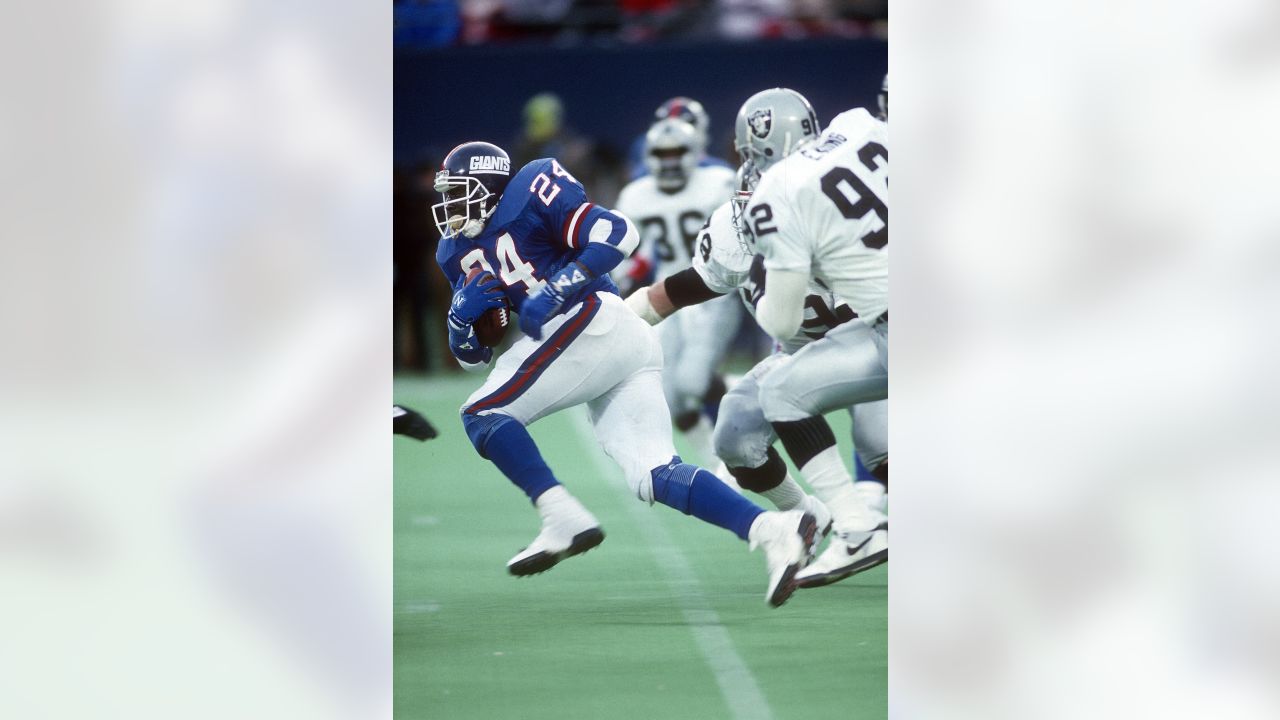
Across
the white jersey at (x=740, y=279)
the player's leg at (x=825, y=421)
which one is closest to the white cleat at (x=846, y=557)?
the player's leg at (x=825, y=421)

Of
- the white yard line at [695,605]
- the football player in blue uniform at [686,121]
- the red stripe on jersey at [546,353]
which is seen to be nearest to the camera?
the white yard line at [695,605]

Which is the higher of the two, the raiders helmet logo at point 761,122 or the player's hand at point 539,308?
the raiders helmet logo at point 761,122

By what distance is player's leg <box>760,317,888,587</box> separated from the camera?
2699 millimetres

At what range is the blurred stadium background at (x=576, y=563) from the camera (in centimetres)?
248

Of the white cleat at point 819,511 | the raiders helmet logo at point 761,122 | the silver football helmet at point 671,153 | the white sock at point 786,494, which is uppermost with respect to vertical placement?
the raiders helmet logo at point 761,122

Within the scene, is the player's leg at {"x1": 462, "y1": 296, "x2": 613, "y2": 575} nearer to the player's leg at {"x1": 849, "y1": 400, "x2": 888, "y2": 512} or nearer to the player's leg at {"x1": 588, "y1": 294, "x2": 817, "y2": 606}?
the player's leg at {"x1": 588, "y1": 294, "x2": 817, "y2": 606}

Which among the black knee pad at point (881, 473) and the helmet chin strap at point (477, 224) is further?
the black knee pad at point (881, 473)

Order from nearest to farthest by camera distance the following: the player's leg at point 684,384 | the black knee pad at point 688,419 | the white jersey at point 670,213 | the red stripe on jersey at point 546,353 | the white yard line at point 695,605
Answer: the white yard line at point 695,605, the red stripe on jersey at point 546,353, the player's leg at point 684,384, the white jersey at point 670,213, the black knee pad at point 688,419

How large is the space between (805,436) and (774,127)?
593 millimetres

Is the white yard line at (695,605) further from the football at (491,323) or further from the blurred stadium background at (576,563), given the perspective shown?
the football at (491,323)

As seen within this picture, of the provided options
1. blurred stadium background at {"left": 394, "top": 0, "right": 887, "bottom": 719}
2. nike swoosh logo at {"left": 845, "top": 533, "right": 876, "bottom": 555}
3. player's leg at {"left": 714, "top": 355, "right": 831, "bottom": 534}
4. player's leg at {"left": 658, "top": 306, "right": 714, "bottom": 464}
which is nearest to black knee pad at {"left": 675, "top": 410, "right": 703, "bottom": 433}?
player's leg at {"left": 658, "top": 306, "right": 714, "bottom": 464}

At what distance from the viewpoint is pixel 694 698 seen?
97.5 inches
